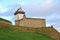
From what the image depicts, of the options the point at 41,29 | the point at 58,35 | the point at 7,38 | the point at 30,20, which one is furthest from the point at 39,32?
the point at 7,38

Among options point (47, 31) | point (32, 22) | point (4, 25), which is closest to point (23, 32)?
point (4, 25)

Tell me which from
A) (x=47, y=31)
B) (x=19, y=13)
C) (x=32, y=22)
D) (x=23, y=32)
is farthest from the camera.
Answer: (x=19, y=13)

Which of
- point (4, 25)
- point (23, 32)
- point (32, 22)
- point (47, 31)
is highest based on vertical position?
point (4, 25)

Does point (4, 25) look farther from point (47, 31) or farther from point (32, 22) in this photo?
point (32, 22)

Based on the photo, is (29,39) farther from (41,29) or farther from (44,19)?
(44,19)

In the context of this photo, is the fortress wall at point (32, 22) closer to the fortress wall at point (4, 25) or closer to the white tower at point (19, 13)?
the white tower at point (19, 13)

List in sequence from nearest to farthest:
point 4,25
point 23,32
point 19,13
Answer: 1. point 4,25
2. point 23,32
3. point 19,13

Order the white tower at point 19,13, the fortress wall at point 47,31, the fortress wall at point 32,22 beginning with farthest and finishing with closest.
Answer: the white tower at point 19,13
the fortress wall at point 32,22
the fortress wall at point 47,31

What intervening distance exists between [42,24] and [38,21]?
3.30ft

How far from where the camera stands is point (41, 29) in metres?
41.2

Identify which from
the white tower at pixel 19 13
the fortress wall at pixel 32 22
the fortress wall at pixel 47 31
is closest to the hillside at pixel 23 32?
the fortress wall at pixel 47 31

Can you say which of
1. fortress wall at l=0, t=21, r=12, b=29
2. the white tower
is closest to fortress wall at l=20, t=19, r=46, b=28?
the white tower

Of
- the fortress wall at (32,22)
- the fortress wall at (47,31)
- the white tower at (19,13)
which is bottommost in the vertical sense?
the fortress wall at (47,31)

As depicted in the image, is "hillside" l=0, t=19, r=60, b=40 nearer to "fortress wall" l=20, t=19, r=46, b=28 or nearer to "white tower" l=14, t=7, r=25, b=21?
"fortress wall" l=20, t=19, r=46, b=28
